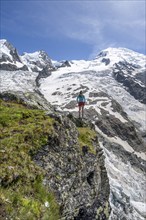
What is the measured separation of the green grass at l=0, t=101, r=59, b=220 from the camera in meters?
12.4

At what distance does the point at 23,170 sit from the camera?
14102mm

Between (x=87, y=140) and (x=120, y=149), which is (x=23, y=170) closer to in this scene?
(x=87, y=140)

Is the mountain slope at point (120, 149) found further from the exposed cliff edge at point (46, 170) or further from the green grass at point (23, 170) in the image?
the green grass at point (23, 170)

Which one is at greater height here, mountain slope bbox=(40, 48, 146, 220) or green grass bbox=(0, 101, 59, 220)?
green grass bbox=(0, 101, 59, 220)

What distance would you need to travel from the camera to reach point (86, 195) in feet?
58.7

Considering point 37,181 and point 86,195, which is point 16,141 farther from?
point 86,195

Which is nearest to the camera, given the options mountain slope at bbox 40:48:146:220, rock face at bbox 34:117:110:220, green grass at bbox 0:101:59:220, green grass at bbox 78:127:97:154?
green grass at bbox 0:101:59:220

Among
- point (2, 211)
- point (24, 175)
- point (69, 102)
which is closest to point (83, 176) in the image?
point (24, 175)

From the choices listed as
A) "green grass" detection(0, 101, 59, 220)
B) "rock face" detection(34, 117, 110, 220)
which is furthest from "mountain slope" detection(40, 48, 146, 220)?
"green grass" detection(0, 101, 59, 220)

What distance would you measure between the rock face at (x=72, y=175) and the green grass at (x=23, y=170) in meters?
0.57

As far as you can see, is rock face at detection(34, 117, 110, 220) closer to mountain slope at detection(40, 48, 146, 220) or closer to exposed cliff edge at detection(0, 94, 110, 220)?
exposed cliff edge at detection(0, 94, 110, 220)

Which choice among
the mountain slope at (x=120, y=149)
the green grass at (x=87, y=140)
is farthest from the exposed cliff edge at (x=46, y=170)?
the mountain slope at (x=120, y=149)

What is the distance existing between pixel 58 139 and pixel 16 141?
2.77 m

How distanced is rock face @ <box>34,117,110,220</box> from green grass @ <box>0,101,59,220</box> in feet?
1.86
